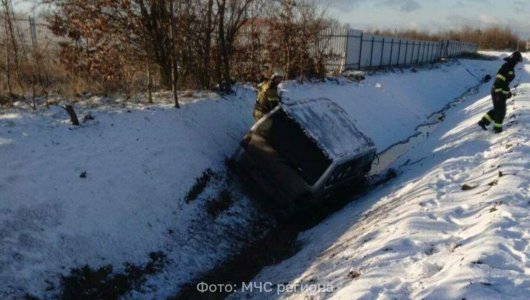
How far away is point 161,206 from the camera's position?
8156 millimetres

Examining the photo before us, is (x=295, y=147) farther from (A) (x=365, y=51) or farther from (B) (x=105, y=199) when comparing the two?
(A) (x=365, y=51)

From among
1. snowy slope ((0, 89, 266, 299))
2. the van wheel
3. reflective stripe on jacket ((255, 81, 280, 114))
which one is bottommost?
the van wheel

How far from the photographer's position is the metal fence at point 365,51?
25.0 m

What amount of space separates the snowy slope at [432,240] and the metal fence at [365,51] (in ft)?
42.3

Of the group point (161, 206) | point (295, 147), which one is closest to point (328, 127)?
point (295, 147)

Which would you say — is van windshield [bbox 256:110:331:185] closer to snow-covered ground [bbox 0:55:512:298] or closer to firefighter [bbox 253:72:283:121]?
snow-covered ground [bbox 0:55:512:298]

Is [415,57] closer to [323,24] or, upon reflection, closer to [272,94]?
[323,24]

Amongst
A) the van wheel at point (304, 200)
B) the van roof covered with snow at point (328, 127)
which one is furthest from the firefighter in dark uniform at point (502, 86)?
the van wheel at point (304, 200)

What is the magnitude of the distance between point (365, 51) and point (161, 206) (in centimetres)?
2347

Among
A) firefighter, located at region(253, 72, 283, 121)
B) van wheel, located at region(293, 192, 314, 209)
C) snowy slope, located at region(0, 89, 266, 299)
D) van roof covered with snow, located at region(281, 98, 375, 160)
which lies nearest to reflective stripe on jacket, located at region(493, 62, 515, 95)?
van roof covered with snow, located at region(281, 98, 375, 160)

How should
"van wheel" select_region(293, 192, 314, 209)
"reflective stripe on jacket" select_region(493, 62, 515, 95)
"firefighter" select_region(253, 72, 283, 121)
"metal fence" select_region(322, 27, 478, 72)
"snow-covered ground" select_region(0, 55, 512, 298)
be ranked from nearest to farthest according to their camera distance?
1. "snow-covered ground" select_region(0, 55, 512, 298)
2. "van wheel" select_region(293, 192, 314, 209)
3. "firefighter" select_region(253, 72, 283, 121)
4. "reflective stripe on jacket" select_region(493, 62, 515, 95)
5. "metal fence" select_region(322, 27, 478, 72)

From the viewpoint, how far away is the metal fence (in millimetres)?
25047

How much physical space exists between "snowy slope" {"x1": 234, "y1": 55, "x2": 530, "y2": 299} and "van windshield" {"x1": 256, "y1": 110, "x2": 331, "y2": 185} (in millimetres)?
1062

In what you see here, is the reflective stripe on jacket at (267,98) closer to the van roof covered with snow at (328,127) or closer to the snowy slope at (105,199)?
the van roof covered with snow at (328,127)
